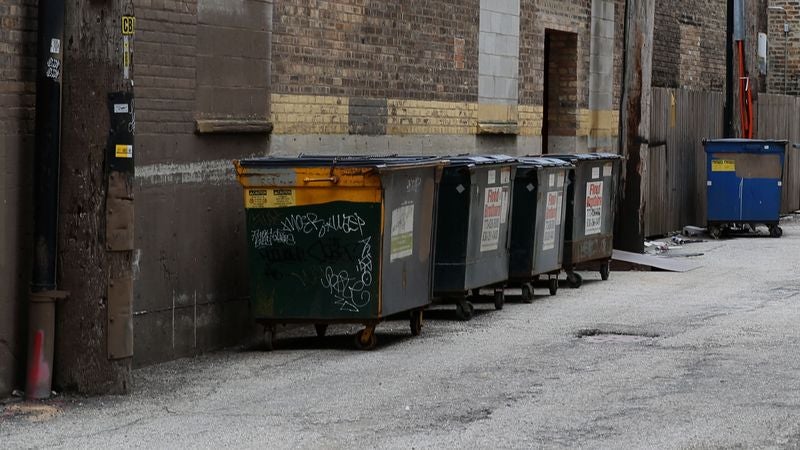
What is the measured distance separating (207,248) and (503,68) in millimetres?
7249

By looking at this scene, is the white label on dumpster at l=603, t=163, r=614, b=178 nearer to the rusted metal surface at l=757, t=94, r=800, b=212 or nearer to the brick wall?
the brick wall

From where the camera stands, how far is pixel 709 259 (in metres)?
20.9

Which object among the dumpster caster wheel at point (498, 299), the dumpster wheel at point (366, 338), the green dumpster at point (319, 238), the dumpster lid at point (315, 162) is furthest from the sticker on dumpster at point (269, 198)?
the dumpster caster wheel at point (498, 299)

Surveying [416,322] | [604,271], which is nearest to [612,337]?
[416,322]

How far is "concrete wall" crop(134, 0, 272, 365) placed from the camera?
1162 cm

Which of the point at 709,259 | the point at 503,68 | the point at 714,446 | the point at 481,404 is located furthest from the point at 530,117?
the point at 714,446

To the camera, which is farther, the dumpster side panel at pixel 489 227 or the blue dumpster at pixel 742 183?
the blue dumpster at pixel 742 183

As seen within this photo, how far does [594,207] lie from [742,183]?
Answer: 7.88 m

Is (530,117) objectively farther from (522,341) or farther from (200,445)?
(200,445)

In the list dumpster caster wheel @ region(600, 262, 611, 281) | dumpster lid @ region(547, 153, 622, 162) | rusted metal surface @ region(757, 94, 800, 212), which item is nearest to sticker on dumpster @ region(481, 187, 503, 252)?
dumpster lid @ region(547, 153, 622, 162)

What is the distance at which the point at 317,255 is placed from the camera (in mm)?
11891

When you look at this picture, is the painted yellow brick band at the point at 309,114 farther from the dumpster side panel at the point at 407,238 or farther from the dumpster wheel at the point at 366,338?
the dumpster wheel at the point at 366,338

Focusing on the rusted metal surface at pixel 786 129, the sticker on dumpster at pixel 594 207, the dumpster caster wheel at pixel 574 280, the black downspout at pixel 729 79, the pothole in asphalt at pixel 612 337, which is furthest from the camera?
the rusted metal surface at pixel 786 129

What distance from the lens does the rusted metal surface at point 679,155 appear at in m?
25.1
